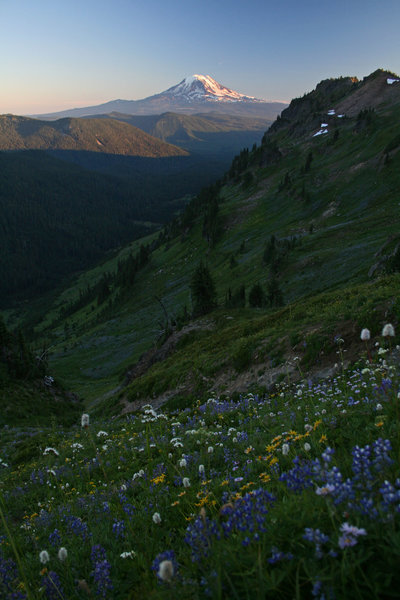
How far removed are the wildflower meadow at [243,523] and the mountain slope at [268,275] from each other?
8613mm

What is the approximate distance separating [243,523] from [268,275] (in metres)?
76.4

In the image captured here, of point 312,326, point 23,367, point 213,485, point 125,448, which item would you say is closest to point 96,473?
point 125,448

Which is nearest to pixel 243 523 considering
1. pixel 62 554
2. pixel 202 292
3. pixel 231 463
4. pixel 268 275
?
pixel 62 554

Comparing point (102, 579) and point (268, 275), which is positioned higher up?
point (102, 579)

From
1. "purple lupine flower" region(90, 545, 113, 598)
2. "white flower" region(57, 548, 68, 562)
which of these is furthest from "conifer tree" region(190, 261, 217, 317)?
"white flower" region(57, 548, 68, 562)

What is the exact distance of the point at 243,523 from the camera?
272cm

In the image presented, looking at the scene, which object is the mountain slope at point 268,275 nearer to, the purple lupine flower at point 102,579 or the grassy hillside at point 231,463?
the grassy hillside at point 231,463

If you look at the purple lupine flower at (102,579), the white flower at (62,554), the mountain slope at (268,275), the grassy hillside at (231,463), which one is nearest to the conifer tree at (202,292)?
the grassy hillside at (231,463)

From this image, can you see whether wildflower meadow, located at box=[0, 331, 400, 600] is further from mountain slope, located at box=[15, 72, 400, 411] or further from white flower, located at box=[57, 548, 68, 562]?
mountain slope, located at box=[15, 72, 400, 411]

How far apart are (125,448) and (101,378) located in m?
74.5

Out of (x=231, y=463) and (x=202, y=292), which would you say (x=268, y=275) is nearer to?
(x=202, y=292)

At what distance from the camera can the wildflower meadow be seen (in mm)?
2244

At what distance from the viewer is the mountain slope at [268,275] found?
1780 centimetres

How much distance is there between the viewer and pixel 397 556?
2178mm
